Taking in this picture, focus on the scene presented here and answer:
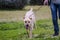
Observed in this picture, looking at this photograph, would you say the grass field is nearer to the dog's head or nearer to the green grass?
the green grass

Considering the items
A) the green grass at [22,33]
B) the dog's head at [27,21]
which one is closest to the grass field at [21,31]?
the green grass at [22,33]

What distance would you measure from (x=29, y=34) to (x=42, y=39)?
571 mm

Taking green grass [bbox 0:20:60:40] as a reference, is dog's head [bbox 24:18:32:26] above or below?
above

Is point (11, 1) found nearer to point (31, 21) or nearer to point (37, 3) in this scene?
point (37, 3)

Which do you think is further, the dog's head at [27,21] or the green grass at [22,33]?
the green grass at [22,33]

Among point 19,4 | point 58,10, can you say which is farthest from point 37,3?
point 58,10

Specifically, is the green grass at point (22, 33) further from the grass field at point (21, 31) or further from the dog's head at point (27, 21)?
the dog's head at point (27, 21)

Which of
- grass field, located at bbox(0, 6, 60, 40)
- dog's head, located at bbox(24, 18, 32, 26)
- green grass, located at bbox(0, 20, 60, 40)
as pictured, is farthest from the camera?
grass field, located at bbox(0, 6, 60, 40)

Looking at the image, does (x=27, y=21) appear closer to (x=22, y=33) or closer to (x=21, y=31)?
(x=22, y=33)

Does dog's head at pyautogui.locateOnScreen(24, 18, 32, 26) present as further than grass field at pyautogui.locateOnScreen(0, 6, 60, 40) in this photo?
No

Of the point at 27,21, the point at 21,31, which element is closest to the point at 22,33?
the point at 21,31

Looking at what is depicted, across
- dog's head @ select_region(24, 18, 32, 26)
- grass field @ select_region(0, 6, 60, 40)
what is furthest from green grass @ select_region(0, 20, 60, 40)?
dog's head @ select_region(24, 18, 32, 26)

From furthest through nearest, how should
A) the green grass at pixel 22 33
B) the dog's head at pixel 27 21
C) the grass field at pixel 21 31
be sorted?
the grass field at pixel 21 31 < the green grass at pixel 22 33 < the dog's head at pixel 27 21

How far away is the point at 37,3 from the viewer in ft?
94.4
